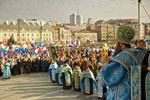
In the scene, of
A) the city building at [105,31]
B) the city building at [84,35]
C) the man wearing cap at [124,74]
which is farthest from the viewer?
the city building at [105,31]

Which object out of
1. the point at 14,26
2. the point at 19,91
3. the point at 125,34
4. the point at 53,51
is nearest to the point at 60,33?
the point at 14,26

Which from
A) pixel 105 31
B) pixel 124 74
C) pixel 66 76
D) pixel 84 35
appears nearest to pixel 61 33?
pixel 84 35

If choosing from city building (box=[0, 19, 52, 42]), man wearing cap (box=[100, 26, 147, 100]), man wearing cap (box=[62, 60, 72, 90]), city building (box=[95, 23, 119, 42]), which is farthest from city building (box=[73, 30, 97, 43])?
man wearing cap (box=[100, 26, 147, 100])

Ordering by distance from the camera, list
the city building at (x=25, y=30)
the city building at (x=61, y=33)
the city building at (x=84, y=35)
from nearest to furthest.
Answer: the city building at (x=25, y=30)
the city building at (x=61, y=33)
the city building at (x=84, y=35)

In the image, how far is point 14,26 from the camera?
95312 millimetres

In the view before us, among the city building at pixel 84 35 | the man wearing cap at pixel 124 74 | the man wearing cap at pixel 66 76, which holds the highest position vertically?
the city building at pixel 84 35

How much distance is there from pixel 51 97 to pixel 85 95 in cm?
156

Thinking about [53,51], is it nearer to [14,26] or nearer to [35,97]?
[35,97]

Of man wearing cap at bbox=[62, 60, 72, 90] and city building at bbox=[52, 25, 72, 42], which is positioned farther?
city building at bbox=[52, 25, 72, 42]

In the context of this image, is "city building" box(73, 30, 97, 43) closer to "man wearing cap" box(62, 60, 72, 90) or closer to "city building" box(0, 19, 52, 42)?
"city building" box(0, 19, 52, 42)

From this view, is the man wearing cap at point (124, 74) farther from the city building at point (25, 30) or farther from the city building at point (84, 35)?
the city building at point (84, 35)

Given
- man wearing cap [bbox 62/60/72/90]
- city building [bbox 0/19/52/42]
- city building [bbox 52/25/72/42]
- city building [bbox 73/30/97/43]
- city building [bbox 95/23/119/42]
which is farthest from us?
city building [bbox 95/23/119/42]

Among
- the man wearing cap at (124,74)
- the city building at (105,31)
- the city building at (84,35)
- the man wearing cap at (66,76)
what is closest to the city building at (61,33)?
the city building at (84,35)

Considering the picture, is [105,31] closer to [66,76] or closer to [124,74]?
[66,76]
